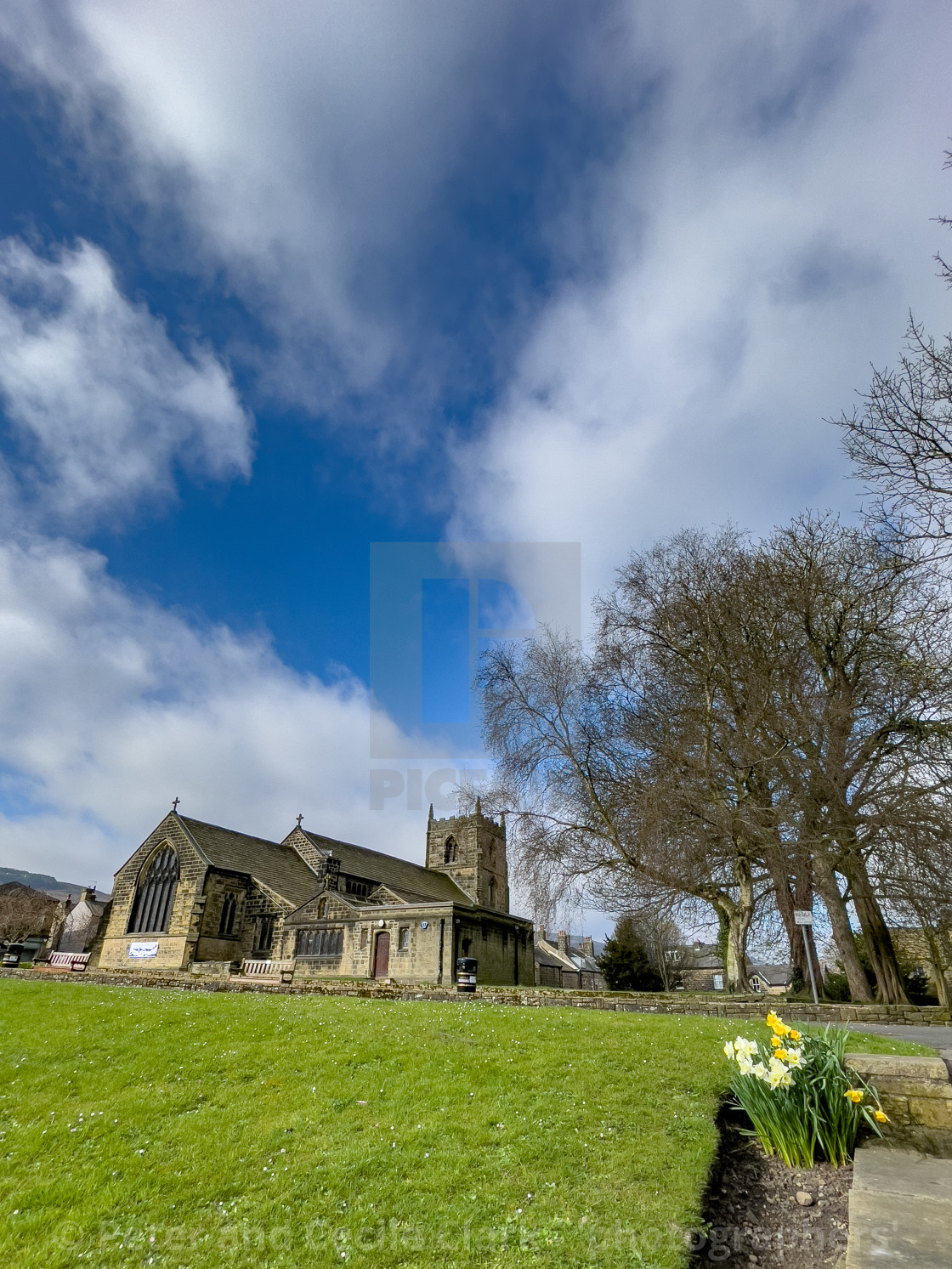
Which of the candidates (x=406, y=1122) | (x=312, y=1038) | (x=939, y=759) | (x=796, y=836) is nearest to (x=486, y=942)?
(x=796, y=836)

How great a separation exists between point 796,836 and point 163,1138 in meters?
17.2

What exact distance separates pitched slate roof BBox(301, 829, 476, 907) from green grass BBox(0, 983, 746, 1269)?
31.9m

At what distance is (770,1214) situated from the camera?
5.15m

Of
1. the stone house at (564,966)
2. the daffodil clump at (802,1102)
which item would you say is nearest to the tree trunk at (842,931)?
the daffodil clump at (802,1102)

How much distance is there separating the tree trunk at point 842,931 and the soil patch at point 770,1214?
1603cm

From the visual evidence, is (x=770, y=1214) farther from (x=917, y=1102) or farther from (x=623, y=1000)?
(x=623, y=1000)

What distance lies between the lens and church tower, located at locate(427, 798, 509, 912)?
53625mm

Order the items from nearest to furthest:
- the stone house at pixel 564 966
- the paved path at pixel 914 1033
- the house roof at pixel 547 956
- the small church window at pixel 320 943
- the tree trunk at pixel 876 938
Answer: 1. the paved path at pixel 914 1033
2. the tree trunk at pixel 876 938
3. the small church window at pixel 320 943
4. the stone house at pixel 564 966
5. the house roof at pixel 547 956

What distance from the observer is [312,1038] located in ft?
32.3

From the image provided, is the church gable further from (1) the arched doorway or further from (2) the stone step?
(2) the stone step

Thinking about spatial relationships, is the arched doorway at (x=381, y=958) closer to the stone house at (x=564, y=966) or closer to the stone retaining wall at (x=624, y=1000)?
the stone retaining wall at (x=624, y=1000)

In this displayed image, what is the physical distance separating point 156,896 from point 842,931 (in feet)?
118

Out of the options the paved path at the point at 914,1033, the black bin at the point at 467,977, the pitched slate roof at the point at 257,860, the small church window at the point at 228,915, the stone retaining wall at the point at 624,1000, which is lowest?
the paved path at the point at 914,1033

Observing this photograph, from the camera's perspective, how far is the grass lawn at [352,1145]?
468cm
